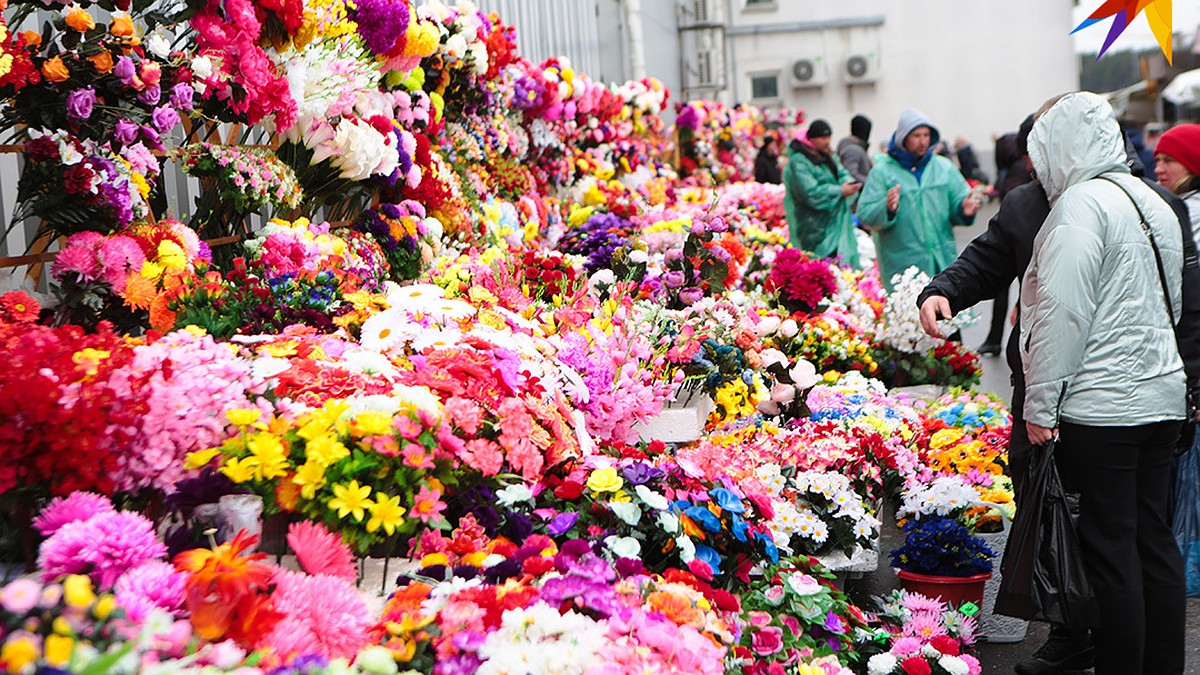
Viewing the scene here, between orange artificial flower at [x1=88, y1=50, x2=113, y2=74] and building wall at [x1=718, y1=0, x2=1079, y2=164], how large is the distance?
23577mm

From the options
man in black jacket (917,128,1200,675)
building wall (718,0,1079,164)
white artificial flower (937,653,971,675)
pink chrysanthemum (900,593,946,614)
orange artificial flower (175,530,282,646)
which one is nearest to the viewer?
A: orange artificial flower (175,530,282,646)

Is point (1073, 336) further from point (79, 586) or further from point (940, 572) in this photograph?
point (79, 586)

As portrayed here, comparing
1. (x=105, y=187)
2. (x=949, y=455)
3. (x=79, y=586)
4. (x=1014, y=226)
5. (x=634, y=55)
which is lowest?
(x=949, y=455)

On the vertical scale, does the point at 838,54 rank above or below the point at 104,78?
above

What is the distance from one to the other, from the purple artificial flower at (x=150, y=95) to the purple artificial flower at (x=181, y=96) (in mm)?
94

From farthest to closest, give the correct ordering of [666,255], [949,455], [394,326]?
[666,255], [949,455], [394,326]

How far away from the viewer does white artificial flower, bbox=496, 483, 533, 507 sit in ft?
8.02

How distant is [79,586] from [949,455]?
11.8 ft

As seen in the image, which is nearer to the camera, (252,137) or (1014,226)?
(1014,226)

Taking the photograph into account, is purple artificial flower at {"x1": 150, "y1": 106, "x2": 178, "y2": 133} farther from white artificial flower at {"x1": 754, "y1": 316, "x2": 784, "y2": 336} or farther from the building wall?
the building wall

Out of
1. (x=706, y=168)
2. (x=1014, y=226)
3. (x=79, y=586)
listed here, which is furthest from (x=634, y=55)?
(x=79, y=586)

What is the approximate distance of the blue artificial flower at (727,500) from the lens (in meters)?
2.73

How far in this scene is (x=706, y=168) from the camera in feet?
46.2

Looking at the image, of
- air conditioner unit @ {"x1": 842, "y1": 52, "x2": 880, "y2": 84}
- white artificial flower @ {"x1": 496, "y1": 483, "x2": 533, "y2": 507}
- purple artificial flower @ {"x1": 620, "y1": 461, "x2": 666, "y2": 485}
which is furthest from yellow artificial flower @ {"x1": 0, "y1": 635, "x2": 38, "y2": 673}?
air conditioner unit @ {"x1": 842, "y1": 52, "x2": 880, "y2": 84}
